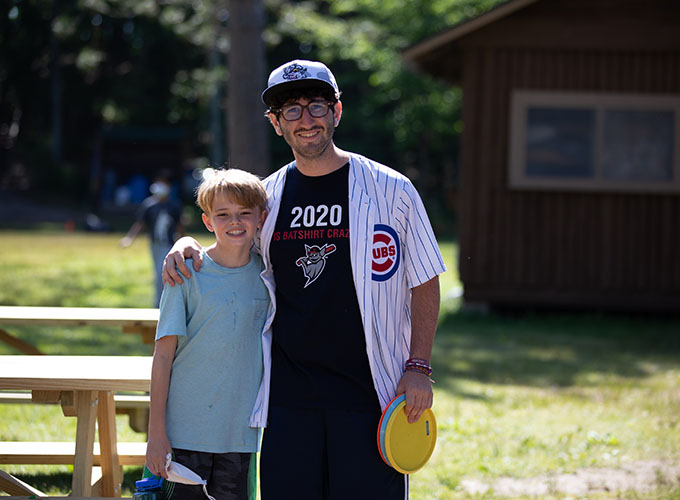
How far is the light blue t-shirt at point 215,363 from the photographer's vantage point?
3330mm

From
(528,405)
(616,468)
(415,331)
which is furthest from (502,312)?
(415,331)

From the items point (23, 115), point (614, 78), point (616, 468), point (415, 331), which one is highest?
point (23, 115)

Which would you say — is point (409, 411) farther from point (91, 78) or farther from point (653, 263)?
point (91, 78)

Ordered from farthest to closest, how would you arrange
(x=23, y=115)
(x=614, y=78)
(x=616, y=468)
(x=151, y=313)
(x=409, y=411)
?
(x=23, y=115), (x=614, y=78), (x=616, y=468), (x=151, y=313), (x=409, y=411)

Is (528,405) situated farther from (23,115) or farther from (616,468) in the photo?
(23,115)

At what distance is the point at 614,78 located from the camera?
12.5 m

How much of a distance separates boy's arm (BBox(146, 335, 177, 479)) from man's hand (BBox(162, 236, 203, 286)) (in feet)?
0.72

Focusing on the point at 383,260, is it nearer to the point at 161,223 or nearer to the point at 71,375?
the point at 71,375

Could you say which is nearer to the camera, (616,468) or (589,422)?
(616,468)

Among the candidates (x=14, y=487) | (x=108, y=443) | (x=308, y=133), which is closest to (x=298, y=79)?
(x=308, y=133)

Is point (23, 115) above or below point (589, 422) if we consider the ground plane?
above

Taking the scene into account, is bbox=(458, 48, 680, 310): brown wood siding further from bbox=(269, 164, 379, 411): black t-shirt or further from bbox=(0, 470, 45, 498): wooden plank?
→ bbox=(269, 164, 379, 411): black t-shirt

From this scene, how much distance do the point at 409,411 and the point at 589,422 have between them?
14.0 ft

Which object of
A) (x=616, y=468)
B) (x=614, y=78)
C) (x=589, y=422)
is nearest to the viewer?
(x=616, y=468)
